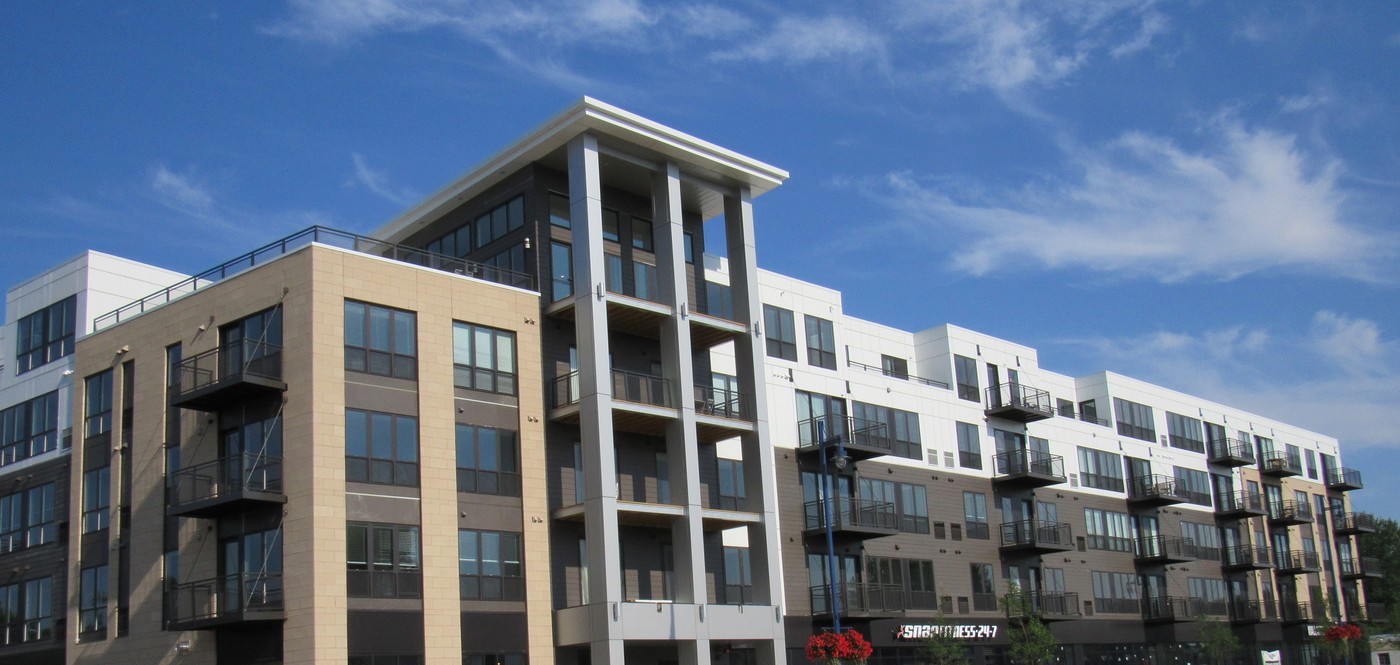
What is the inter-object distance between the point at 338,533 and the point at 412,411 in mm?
4335

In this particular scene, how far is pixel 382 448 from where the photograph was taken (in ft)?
121

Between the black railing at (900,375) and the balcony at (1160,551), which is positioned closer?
the black railing at (900,375)

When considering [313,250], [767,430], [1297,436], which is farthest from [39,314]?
[1297,436]

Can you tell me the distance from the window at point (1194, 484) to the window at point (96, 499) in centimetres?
5385

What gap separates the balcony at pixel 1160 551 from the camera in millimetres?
67688

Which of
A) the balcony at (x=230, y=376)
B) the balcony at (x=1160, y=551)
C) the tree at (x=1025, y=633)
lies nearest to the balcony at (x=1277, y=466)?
the balcony at (x=1160, y=551)

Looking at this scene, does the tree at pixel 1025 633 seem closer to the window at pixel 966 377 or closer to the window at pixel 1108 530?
the window at pixel 966 377

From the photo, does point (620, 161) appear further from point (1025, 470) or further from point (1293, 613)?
point (1293, 613)

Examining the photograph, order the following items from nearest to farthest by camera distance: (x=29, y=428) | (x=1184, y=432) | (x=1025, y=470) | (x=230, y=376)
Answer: (x=230, y=376) → (x=29, y=428) → (x=1025, y=470) → (x=1184, y=432)

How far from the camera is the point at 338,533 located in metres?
35.1

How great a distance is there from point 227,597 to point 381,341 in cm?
790

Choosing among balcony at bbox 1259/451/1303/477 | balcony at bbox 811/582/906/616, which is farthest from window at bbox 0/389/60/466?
balcony at bbox 1259/451/1303/477

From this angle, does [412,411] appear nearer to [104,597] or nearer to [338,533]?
[338,533]

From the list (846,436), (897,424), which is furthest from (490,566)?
(897,424)
